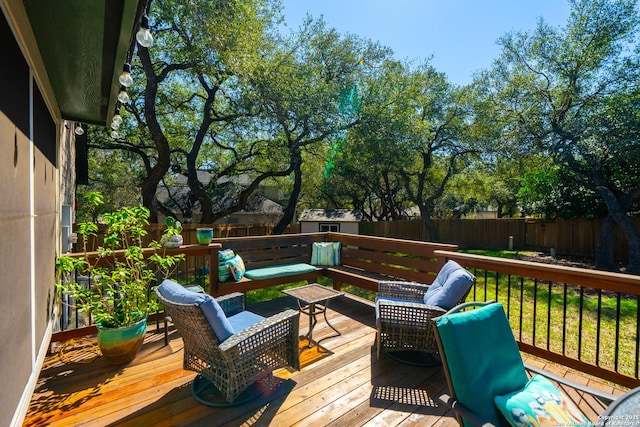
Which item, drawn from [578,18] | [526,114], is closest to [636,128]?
[526,114]

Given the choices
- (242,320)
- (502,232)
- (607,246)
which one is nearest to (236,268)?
(242,320)

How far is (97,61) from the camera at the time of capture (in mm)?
2455

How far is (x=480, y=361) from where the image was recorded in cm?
168

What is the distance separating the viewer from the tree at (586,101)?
7910 mm

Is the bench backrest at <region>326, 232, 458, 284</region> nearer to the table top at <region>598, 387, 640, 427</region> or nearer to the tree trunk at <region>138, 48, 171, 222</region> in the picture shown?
the table top at <region>598, 387, 640, 427</region>

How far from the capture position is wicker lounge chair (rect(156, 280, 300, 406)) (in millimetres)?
2151

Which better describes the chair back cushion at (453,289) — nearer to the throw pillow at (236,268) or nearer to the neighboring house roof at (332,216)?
the throw pillow at (236,268)

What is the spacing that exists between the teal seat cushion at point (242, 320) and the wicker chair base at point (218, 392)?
467mm

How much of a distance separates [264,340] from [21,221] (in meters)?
1.86

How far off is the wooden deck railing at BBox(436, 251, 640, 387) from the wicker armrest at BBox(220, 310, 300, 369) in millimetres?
2017

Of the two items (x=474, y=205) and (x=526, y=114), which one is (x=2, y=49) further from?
(x=474, y=205)

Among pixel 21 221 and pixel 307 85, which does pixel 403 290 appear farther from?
pixel 307 85

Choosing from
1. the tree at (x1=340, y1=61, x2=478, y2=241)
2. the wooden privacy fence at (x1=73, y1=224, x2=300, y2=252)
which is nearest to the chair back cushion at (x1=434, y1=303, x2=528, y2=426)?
the wooden privacy fence at (x1=73, y1=224, x2=300, y2=252)

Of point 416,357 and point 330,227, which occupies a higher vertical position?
point 330,227
